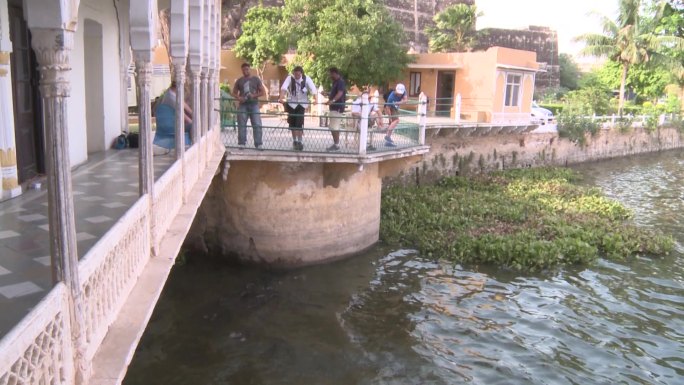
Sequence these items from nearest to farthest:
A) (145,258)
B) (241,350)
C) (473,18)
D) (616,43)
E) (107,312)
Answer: (107,312) < (145,258) < (241,350) < (473,18) < (616,43)

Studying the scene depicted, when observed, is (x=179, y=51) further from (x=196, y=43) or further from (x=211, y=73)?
(x=211, y=73)

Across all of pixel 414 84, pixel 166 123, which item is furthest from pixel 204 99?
pixel 414 84

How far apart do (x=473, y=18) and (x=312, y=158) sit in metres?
22.1

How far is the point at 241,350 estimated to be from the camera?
798 cm

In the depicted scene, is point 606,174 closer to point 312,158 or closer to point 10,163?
point 312,158

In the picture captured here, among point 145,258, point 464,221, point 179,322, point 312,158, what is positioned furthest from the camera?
point 464,221

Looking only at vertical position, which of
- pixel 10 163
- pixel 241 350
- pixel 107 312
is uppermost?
pixel 10 163

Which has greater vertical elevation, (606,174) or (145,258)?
(145,258)

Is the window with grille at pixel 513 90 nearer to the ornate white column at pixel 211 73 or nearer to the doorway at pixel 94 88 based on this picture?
the ornate white column at pixel 211 73

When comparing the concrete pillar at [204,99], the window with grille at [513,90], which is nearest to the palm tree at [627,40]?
the window with grille at [513,90]

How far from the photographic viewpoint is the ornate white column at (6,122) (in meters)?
Answer: 5.73

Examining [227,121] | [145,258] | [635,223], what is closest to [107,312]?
[145,258]

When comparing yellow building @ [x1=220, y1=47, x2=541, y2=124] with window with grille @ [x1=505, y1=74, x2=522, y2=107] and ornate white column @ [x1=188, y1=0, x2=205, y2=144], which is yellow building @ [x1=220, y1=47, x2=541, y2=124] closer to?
window with grille @ [x1=505, y1=74, x2=522, y2=107]

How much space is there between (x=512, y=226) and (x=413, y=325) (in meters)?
5.33
